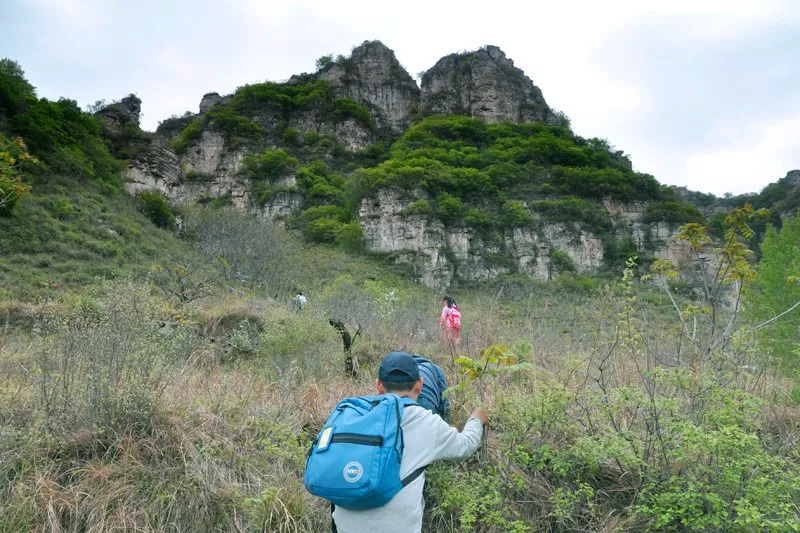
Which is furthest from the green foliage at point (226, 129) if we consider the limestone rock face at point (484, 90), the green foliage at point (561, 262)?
the green foliage at point (561, 262)

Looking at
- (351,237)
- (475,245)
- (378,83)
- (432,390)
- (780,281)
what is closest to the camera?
(432,390)

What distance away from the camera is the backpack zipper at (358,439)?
1.88m

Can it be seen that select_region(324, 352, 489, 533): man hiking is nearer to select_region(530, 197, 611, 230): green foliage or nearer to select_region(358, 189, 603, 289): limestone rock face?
select_region(358, 189, 603, 289): limestone rock face

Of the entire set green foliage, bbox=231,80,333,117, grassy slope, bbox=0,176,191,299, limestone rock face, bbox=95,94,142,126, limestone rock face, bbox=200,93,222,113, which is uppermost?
limestone rock face, bbox=200,93,222,113

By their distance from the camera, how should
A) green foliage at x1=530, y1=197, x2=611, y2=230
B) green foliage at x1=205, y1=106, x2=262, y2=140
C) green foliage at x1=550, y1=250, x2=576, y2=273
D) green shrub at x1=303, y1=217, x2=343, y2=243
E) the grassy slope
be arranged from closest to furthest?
the grassy slope, green foliage at x1=550, y1=250, x2=576, y2=273, green shrub at x1=303, y1=217, x2=343, y2=243, green foliage at x1=530, y1=197, x2=611, y2=230, green foliage at x1=205, y1=106, x2=262, y2=140

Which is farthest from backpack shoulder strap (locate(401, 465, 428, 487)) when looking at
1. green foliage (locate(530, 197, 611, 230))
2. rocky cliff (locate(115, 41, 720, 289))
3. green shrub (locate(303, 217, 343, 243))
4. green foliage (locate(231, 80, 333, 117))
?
green foliage (locate(231, 80, 333, 117))

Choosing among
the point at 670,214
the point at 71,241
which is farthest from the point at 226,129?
the point at 670,214

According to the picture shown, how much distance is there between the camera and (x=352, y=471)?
184 cm

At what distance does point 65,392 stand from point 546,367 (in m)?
4.02

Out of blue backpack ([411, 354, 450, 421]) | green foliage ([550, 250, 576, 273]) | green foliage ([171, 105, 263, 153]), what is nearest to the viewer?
blue backpack ([411, 354, 450, 421])

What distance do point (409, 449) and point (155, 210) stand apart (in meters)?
28.6

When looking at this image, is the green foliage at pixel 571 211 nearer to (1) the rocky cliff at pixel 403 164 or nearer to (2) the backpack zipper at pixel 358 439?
(1) the rocky cliff at pixel 403 164

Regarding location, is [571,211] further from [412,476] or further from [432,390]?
[412,476]

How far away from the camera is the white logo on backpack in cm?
183
